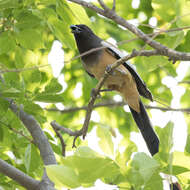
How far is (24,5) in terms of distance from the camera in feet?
10.7

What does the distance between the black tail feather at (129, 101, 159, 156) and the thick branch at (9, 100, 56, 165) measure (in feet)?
4.44

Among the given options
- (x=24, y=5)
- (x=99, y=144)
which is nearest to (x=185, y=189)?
(x=99, y=144)

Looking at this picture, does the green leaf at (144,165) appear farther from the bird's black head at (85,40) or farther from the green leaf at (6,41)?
the bird's black head at (85,40)

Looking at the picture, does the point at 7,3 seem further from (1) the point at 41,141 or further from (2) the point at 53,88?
(1) the point at 41,141

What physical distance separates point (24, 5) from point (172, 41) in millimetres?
1313

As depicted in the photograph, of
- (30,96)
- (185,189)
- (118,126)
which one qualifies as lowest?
(118,126)

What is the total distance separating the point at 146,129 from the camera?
450cm

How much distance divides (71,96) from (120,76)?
180cm

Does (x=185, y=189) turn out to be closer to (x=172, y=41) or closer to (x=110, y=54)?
(x=172, y=41)

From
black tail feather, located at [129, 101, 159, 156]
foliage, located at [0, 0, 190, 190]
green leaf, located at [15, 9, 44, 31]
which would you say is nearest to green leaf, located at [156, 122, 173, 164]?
foliage, located at [0, 0, 190, 190]

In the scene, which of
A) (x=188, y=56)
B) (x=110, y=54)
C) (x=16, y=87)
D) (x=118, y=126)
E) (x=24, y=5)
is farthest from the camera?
(x=118, y=126)

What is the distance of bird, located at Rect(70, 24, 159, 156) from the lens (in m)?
4.36

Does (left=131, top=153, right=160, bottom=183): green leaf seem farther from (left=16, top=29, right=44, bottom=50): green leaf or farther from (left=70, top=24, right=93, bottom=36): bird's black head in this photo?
(left=70, top=24, right=93, bottom=36): bird's black head

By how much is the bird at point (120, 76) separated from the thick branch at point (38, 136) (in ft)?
3.72
